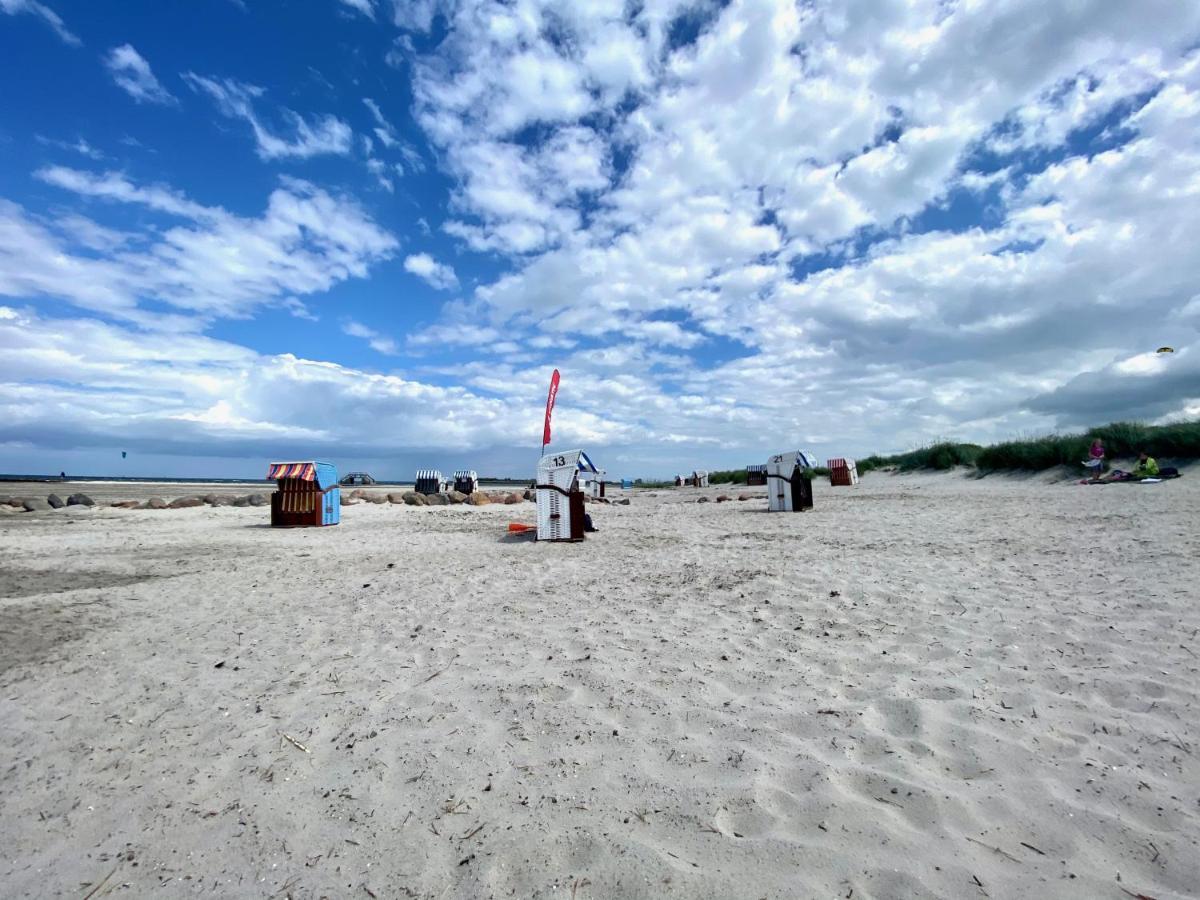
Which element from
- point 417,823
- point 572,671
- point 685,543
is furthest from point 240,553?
point 417,823

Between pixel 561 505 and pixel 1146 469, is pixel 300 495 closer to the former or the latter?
pixel 561 505

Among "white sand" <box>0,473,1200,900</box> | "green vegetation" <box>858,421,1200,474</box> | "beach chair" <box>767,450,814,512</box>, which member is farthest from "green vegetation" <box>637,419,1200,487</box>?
"white sand" <box>0,473,1200,900</box>

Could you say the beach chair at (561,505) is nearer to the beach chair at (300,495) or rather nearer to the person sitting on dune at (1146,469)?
the beach chair at (300,495)

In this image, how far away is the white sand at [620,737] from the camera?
2.14 m

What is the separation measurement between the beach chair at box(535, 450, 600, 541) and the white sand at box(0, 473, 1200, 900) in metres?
4.03

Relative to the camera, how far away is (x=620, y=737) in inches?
119

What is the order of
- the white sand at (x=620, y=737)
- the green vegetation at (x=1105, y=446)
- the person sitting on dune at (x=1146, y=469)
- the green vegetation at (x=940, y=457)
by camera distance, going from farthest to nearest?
1. the green vegetation at (x=940, y=457)
2. the green vegetation at (x=1105, y=446)
3. the person sitting on dune at (x=1146, y=469)
4. the white sand at (x=620, y=737)

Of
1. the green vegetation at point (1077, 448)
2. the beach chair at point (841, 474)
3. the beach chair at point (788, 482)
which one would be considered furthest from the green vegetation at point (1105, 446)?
the beach chair at point (788, 482)

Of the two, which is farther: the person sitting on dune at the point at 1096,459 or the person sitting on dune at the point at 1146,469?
the person sitting on dune at the point at 1096,459

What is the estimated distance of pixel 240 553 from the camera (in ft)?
31.6

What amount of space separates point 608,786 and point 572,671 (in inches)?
52.9

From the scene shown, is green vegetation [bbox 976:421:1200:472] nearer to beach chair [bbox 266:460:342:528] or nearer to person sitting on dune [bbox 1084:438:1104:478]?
person sitting on dune [bbox 1084:438:1104:478]

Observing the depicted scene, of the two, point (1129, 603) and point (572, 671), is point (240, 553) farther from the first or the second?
point (1129, 603)

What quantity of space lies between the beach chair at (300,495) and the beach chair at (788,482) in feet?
36.0
